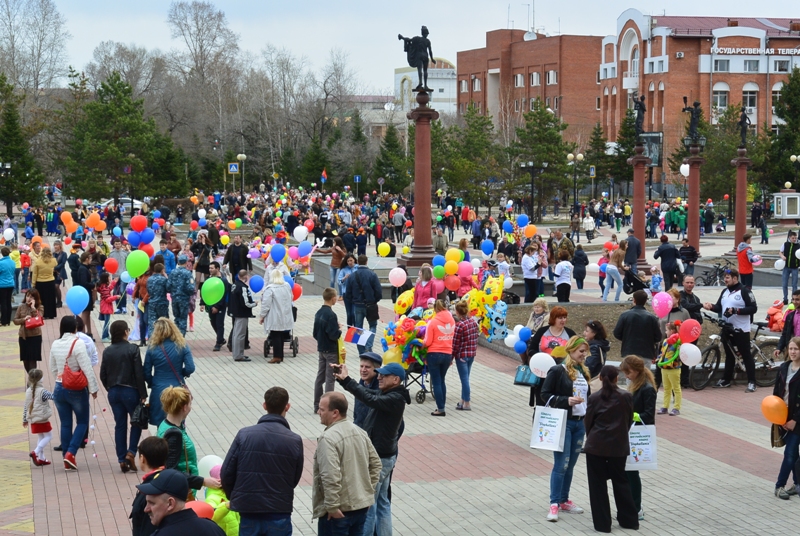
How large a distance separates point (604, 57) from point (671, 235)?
173 ft

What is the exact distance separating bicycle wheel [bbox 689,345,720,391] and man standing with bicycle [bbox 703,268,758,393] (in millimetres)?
158

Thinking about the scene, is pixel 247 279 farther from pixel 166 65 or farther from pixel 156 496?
pixel 166 65

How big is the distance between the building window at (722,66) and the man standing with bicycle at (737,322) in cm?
7984

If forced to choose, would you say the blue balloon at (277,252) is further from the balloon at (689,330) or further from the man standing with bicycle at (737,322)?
the balloon at (689,330)

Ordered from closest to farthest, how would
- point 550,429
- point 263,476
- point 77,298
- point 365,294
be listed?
point 263,476
point 550,429
point 77,298
point 365,294

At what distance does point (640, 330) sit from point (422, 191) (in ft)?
46.5

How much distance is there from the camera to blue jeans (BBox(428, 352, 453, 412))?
44.2ft

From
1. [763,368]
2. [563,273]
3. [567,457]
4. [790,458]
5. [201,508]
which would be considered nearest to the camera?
[201,508]

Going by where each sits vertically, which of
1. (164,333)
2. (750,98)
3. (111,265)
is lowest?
(111,265)

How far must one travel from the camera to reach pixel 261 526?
7.08 m

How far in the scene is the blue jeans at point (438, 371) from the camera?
44.2 ft

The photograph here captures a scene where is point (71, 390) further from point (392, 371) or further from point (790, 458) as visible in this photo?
point (790, 458)

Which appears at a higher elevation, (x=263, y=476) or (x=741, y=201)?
(x=741, y=201)

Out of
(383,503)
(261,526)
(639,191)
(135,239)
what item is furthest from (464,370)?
(639,191)
